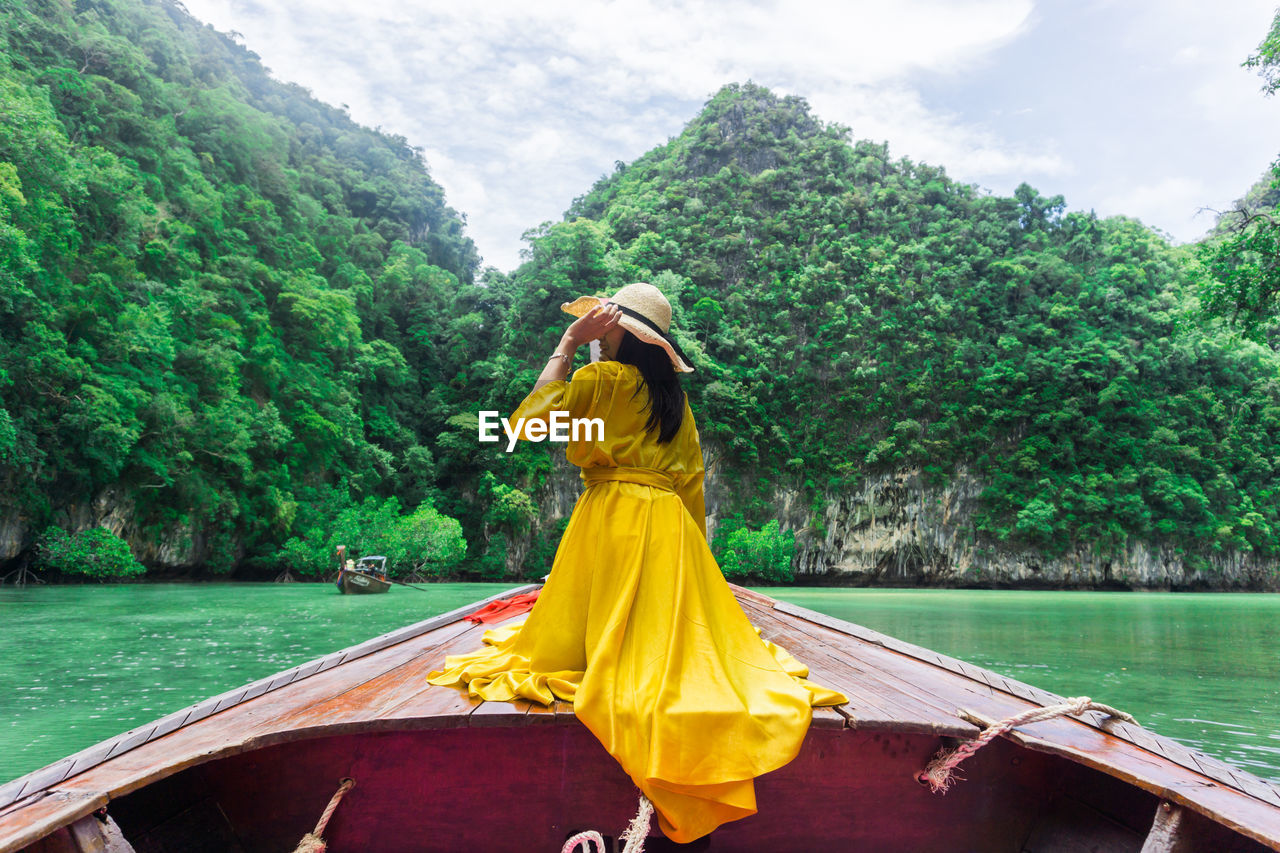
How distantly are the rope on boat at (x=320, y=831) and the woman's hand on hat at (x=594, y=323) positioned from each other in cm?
102

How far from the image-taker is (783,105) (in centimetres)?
2909

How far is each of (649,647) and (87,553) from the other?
14043 mm

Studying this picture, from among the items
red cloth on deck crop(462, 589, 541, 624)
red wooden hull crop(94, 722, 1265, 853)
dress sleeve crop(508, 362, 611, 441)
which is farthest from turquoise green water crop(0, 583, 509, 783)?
dress sleeve crop(508, 362, 611, 441)

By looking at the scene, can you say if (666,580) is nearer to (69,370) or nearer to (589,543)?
(589,543)

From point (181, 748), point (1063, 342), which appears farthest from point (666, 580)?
point (1063, 342)

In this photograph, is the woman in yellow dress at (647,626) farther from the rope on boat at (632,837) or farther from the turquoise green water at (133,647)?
the turquoise green water at (133,647)

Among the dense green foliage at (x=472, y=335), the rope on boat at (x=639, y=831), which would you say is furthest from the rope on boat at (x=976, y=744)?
the dense green foliage at (x=472, y=335)

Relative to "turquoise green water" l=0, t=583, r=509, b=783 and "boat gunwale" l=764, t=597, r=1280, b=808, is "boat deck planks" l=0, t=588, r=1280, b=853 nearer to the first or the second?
"boat gunwale" l=764, t=597, r=1280, b=808

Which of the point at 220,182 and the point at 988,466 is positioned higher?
the point at 220,182

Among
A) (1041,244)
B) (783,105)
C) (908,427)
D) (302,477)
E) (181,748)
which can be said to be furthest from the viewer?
(783,105)

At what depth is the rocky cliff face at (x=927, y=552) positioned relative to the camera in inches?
759

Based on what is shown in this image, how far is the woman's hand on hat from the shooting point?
1599mm

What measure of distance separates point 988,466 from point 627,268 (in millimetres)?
12305

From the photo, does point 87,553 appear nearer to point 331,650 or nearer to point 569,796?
point 331,650
